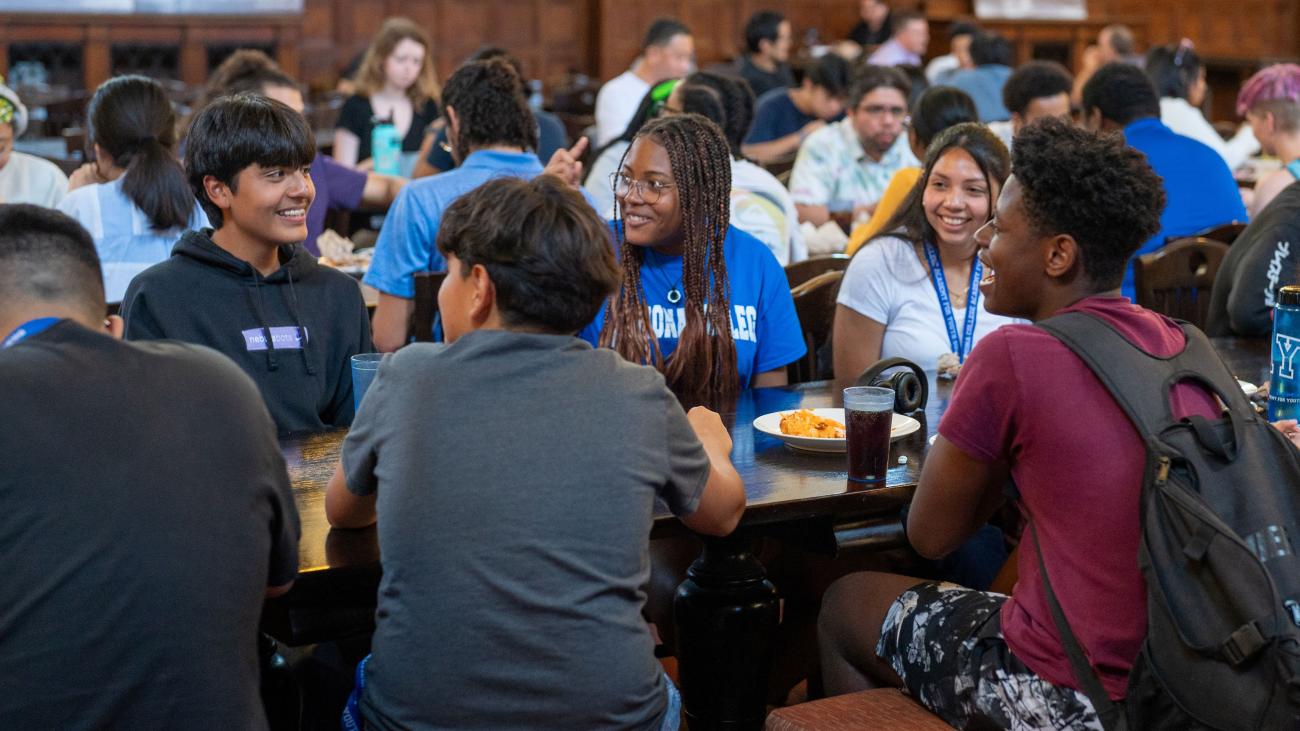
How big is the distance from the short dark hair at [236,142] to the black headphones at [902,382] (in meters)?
1.15

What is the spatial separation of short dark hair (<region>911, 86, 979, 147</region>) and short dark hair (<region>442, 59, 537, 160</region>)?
4.78ft

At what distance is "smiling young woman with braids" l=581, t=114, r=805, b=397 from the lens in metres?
2.84

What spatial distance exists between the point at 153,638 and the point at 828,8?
1195 cm

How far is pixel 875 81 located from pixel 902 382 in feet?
11.4

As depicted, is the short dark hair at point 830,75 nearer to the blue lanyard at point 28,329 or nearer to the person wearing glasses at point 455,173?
the person wearing glasses at point 455,173

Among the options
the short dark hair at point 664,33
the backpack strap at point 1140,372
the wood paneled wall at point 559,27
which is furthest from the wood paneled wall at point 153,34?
the backpack strap at point 1140,372

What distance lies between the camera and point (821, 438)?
2.34 m

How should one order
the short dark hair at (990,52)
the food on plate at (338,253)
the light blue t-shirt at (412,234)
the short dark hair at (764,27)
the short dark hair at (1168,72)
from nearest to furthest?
the light blue t-shirt at (412,234)
the food on plate at (338,253)
the short dark hair at (1168,72)
the short dark hair at (990,52)
the short dark hair at (764,27)

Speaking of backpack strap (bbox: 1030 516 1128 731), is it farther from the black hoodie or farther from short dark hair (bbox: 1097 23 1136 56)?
short dark hair (bbox: 1097 23 1136 56)

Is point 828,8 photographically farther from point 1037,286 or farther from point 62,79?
point 1037,286

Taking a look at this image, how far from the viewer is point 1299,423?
2281 mm

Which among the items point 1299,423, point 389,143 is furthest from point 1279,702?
point 389,143

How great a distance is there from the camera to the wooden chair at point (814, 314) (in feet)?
11.1

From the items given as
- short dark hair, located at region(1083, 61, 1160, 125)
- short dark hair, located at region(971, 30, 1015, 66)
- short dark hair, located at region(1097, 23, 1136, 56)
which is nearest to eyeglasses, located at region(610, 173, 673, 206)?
short dark hair, located at region(1083, 61, 1160, 125)
